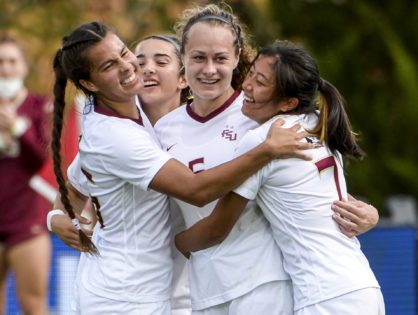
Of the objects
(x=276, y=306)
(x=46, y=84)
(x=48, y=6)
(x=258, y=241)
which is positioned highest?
(x=258, y=241)

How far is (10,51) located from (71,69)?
11.8ft

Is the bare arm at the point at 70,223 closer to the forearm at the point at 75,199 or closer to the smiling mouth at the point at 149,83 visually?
the forearm at the point at 75,199

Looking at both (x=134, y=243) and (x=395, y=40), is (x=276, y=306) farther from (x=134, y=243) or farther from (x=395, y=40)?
(x=395, y=40)

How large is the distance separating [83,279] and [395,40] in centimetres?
738

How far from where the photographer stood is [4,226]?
6656mm

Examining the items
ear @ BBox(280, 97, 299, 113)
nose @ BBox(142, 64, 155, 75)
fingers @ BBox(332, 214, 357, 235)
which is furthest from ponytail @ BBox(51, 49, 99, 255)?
fingers @ BBox(332, 214, 357, 235)

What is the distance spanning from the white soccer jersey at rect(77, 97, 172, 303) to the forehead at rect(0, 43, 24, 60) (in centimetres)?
354

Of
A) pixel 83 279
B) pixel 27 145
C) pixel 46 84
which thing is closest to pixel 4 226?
pixel 27 145

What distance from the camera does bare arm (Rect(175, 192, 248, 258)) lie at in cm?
341

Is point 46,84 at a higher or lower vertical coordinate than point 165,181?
lower

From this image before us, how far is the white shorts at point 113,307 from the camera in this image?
3.52 metres

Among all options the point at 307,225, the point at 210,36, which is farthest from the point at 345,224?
the point at 210,36

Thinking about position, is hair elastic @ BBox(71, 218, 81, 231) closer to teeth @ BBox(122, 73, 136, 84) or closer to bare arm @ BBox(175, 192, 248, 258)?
bare arm @ BBox(175, 192, 248, 258)

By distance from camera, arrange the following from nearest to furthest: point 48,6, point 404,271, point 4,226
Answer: point 404,271 < point 4,226 < point 48,6
